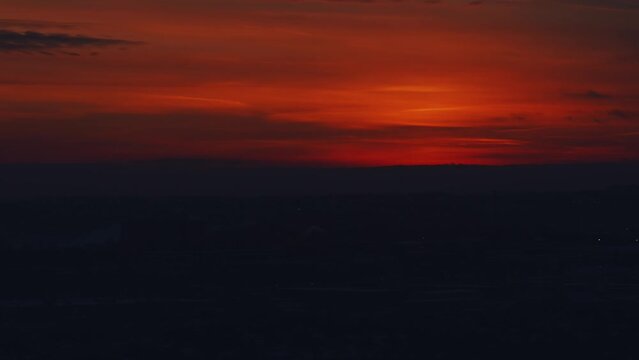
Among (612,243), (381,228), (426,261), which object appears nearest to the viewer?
(426,261)

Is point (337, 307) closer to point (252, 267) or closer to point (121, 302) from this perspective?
point (121, 302)

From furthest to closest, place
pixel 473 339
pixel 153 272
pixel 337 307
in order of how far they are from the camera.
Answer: pixel 153 272, pixel 337 307, pixel 473 339

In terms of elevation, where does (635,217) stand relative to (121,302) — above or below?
below

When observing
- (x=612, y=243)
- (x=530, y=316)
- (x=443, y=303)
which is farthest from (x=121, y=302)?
(x=612, y=243)

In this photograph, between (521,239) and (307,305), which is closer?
(307,305)

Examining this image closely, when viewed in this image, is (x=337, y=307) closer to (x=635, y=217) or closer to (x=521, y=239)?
(x=521, y=239)

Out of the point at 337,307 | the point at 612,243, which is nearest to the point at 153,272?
the point at 337,307
